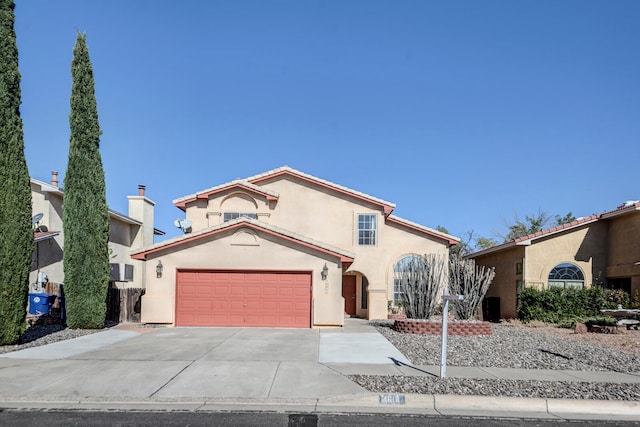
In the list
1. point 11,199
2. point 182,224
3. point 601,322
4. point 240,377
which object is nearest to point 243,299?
point 182,224

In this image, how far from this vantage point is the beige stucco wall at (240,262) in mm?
18422

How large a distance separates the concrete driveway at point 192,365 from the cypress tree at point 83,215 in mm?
1897

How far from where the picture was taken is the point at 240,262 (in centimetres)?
1870

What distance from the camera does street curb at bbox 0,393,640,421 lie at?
7.66 metres

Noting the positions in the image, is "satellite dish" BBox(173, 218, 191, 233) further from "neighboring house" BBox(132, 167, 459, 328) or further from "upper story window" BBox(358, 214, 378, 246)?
"upper story window" BBox(358, 214, 378, 246)

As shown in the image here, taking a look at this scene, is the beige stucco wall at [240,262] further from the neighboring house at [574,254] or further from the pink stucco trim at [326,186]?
the neighboring house at [574,254]

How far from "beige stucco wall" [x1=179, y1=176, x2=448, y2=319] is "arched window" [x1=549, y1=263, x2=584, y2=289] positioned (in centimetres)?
480

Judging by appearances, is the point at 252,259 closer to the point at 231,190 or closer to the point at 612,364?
the point at 231,190

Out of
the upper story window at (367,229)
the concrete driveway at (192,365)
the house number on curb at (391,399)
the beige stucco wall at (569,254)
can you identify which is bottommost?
the concrete driveway at (192,365)

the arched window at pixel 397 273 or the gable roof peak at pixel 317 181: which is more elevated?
the gable roof peak at pixel 317 181

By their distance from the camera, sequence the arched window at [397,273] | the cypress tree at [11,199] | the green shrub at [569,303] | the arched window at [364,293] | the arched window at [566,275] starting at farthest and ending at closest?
the arched window at [364,293], the arched window at [397,273], the arched window at [566,275], the green shrub at [569,303], the cypress tree at [11,199]

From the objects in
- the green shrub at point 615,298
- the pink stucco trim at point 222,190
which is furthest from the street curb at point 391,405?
the pink stucco trim at point 222,190

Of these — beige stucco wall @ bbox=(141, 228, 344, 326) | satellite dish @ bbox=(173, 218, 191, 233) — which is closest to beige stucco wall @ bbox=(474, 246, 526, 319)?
beige stucco wall @ bbox=(141, 228, 344, 326)

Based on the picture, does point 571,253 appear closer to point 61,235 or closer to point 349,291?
point 349,291
